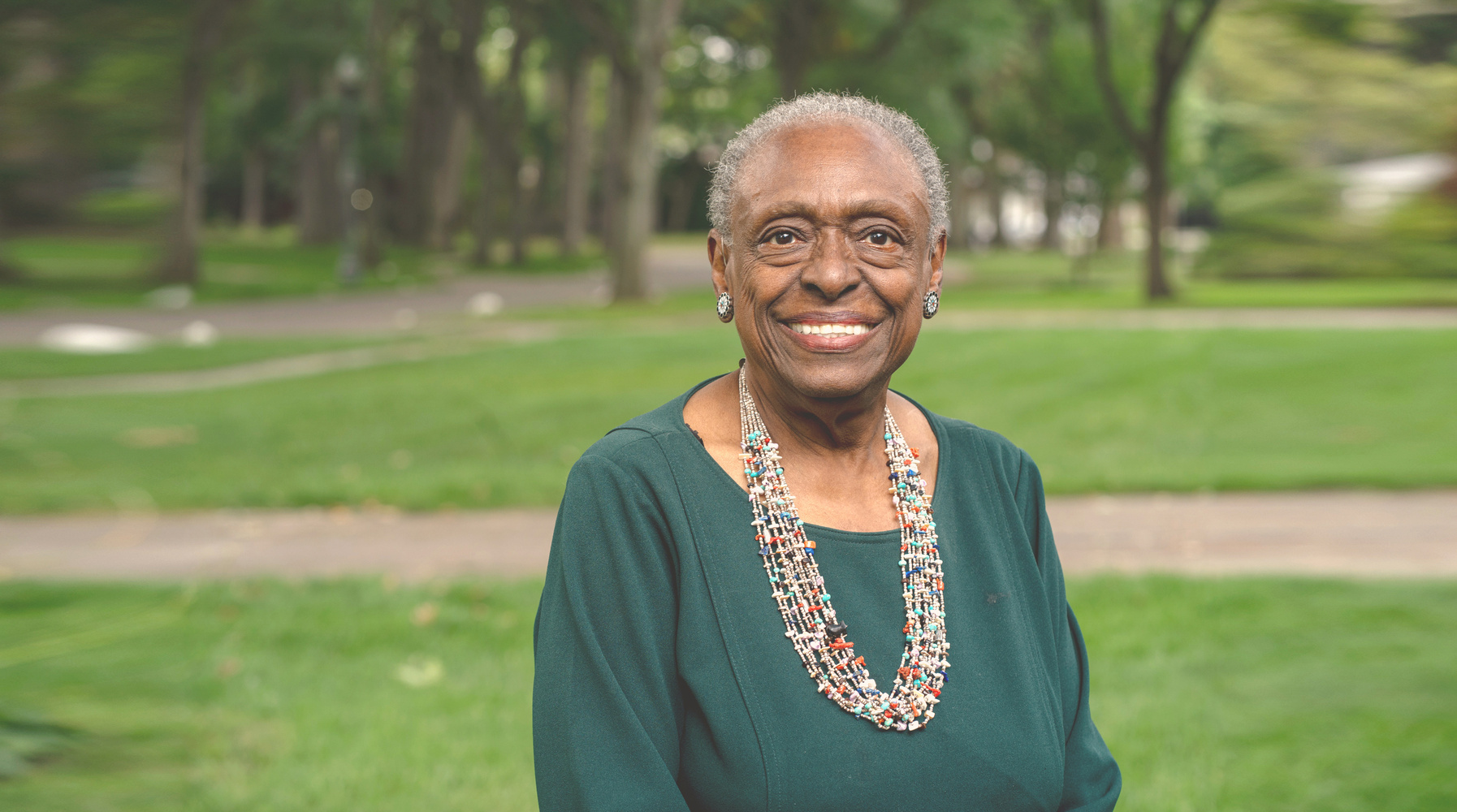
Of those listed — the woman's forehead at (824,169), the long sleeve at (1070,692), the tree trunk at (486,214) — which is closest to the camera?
the woman's forehead at (824,169)

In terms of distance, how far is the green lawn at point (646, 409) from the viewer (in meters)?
8.90

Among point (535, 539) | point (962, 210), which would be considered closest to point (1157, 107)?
point (535, 539)

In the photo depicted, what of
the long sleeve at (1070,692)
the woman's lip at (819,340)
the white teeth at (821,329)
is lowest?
the long sleeve at (1070,692)

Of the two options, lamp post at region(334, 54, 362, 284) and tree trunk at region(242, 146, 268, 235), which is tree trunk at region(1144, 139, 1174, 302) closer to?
lamp post at region(334, 54, 362, 284)

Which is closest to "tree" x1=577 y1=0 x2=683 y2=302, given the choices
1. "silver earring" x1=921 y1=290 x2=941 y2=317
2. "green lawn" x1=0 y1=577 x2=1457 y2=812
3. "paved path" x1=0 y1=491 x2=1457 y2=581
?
"paved path" x1=0 y1=491 x2=1457 y2=581

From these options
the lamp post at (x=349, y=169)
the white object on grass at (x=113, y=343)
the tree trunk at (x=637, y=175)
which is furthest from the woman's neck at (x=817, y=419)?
the lamp post at (x=349, y=169)

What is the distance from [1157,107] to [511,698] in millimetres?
21703

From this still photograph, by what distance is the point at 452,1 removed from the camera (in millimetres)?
36812

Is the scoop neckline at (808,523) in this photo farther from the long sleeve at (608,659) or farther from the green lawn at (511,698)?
the green lawn at (511,698)

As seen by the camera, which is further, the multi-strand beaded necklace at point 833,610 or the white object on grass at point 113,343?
the white object on grass at point 113,343

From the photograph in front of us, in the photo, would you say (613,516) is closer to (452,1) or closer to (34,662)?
(34,662)

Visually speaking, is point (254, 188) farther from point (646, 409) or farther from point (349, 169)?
point (646, 409)

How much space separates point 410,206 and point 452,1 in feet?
34.3

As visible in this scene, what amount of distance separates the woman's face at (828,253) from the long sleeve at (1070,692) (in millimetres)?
378
